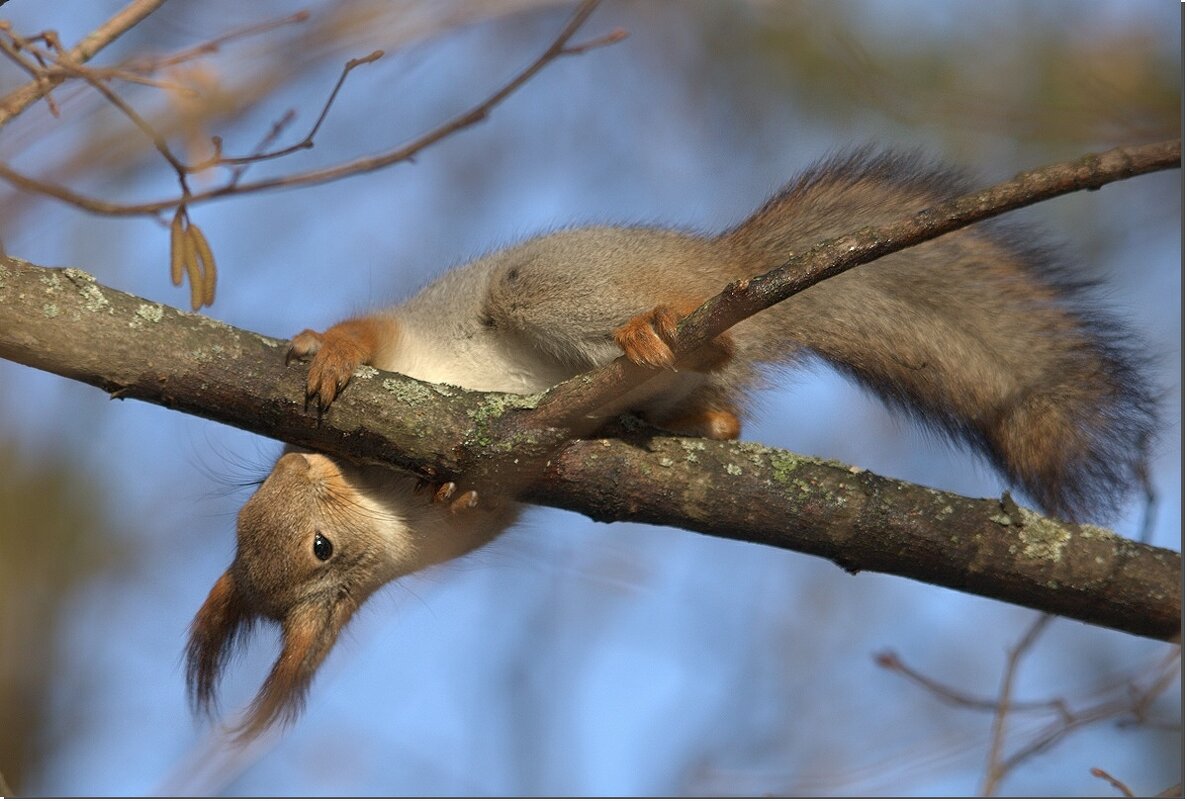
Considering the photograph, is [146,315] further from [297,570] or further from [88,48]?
[297,570]

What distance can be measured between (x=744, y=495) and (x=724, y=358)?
0.41m

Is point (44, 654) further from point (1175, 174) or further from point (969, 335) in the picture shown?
point (1175, 174)

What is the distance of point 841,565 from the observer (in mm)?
2822

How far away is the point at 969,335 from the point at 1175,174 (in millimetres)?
974

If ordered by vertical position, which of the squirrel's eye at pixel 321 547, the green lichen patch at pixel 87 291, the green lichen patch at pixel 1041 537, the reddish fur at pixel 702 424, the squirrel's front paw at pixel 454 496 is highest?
the reddish fur at pixel 702 424

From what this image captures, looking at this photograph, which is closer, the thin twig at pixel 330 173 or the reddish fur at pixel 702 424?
the thin twig at pixel 330 173

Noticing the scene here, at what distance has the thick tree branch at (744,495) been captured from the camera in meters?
2.73

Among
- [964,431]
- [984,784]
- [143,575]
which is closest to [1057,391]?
[964,431]

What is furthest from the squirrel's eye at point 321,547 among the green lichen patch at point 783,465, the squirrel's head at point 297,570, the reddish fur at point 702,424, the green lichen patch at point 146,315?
the green lichen patch at point 783,465

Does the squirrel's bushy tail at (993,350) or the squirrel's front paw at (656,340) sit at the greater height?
the squirrel's bushy tail at (993,350)

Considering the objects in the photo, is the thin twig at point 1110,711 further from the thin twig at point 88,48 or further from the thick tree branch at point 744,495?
the thin twig at point 88,48

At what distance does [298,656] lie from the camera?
3.41 m

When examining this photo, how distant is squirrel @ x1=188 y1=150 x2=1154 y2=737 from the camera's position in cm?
316

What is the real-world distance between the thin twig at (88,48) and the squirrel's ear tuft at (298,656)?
1.77 metres
